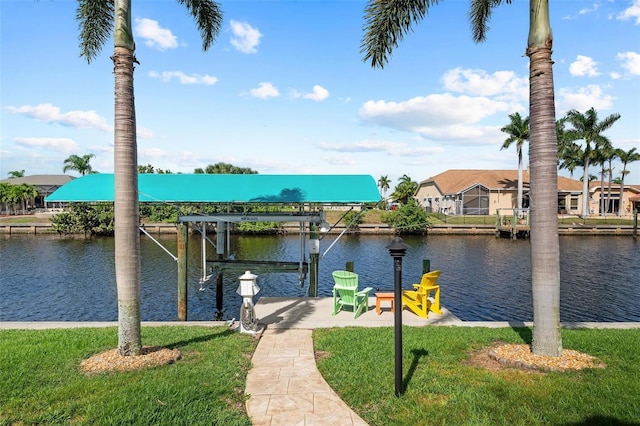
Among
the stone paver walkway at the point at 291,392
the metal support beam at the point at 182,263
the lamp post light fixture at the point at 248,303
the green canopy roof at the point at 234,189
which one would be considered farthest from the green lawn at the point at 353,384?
the green canopy roof at the point at 234,189

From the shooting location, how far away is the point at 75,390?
6.29 metres

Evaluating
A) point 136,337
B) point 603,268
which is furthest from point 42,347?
point 603,268

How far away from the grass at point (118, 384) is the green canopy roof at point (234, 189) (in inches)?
214

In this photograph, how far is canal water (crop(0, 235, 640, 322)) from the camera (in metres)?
17.3

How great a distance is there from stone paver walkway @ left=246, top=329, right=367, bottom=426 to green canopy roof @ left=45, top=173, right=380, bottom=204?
6.03 meters

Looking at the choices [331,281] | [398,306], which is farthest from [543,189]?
[331,281]

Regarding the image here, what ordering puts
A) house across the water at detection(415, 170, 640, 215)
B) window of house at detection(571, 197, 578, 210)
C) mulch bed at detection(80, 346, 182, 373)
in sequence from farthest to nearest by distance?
window of house at detection(571, 197, 578, 210), house across the water at detection(415, 170, 640, 215), mulch bed at detection(80, 346, 182, 373)

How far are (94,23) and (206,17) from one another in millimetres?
2939

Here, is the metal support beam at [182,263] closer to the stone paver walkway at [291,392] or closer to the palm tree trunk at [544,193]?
the stone paver walkway at [291,392]

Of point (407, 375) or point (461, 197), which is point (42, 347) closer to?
point (407, 375)

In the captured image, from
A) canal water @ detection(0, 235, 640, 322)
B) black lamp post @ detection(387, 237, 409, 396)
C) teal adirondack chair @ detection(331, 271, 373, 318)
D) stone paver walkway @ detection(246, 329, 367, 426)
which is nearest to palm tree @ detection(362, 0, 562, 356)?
black lamp post @ detection(387, 237, 409, 396)

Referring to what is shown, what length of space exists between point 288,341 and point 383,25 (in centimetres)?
740

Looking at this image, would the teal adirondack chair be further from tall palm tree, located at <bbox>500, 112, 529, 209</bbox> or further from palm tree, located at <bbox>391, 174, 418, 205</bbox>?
palm tree, located at <bbox>391, 174, 418, 205</bbox>

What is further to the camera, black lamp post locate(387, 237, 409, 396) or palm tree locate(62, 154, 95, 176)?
palm tree locate(62, 154, 95, 176)
